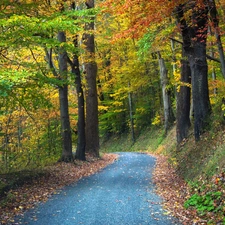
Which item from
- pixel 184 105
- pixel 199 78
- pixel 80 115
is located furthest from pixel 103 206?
pixel 80 115

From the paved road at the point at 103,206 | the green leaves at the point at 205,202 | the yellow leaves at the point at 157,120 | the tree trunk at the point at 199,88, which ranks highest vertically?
the tree trunk at the point at 199,88

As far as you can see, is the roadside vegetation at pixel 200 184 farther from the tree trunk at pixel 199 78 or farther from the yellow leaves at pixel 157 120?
the yellow leaves at pixel 157 120

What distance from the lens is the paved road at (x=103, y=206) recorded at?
6.57m

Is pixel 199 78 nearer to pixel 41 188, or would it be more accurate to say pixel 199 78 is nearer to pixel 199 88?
pixel 199 88

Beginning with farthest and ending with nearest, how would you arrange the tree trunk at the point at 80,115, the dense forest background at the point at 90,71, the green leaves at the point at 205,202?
the tree trunk at the point at 80,115
the dense forest background at the point at 90,71
the green leaves at the point at 205,202

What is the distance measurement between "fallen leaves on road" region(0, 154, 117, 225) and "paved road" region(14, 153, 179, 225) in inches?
14.2

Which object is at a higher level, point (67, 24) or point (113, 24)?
point (113, 24)

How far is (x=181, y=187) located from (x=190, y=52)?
19.0ft

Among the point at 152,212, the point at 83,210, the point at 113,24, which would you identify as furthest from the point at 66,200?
the point at 113,24

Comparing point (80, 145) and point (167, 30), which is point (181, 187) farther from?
point (80, 145)

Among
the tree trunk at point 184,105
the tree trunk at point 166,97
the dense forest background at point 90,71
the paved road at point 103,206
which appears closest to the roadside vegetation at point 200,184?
the paved road at point 103,206

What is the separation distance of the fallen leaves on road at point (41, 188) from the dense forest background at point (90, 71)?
1.23 metres

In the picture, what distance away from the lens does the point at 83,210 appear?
24.5ft

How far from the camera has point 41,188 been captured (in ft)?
32.7
